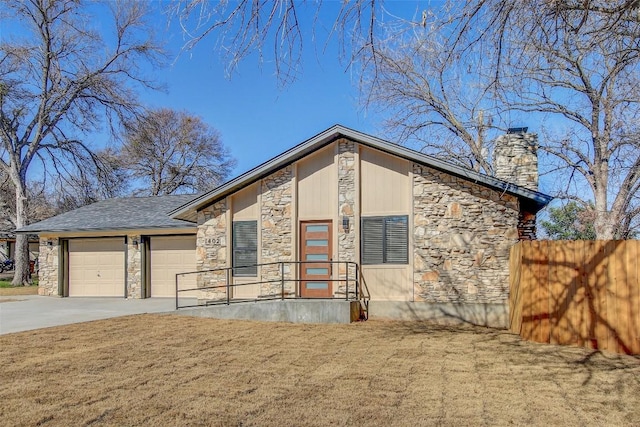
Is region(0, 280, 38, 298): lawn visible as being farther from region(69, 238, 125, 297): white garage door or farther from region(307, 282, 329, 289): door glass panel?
region(307, 282, 329, 289): door glass panel

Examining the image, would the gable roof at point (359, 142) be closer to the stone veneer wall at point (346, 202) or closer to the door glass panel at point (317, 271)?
the stone veneer wall at point (346, 202)

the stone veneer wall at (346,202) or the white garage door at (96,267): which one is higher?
the stone veneer wall at (346,202)

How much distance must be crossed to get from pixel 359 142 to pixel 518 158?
392 cm

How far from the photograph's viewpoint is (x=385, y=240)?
1141 centimetres

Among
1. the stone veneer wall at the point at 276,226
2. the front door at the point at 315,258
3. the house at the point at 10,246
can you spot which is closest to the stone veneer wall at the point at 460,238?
the front door at the point at 315,258

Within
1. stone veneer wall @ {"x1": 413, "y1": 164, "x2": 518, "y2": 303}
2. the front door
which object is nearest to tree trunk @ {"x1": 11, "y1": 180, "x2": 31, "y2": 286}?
the front door

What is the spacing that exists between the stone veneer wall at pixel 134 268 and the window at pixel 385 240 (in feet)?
27.5

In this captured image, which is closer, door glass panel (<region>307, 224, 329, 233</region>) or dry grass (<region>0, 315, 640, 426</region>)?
dry grass (<region>0, 315, 640, 426</region>)

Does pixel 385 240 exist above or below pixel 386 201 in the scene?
below

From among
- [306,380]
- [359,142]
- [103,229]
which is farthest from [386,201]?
[103,229]

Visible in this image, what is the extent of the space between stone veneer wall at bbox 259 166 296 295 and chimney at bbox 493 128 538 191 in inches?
208

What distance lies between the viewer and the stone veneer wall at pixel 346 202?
38.0 feet

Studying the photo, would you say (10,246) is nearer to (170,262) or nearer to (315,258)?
(170,262)

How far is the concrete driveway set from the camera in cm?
1087
